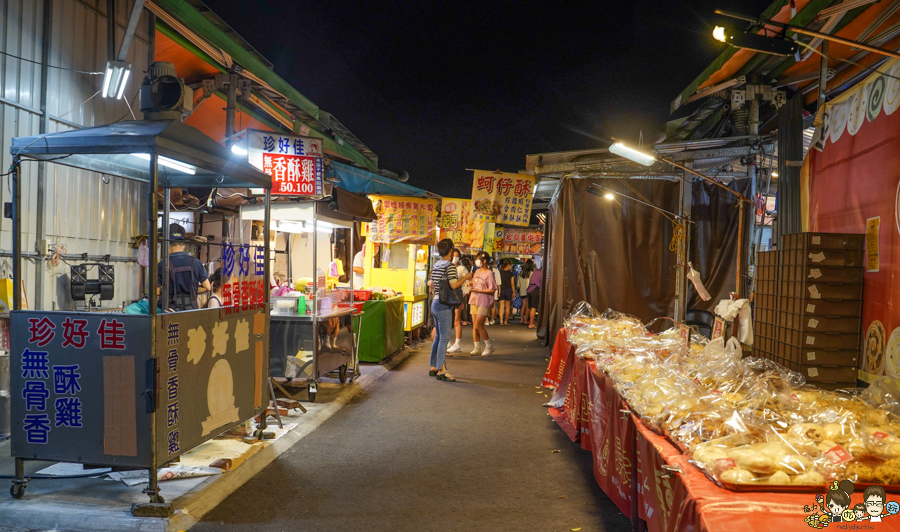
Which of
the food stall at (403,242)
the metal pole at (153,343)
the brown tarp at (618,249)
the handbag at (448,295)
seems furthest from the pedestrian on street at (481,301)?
the metal pole at (153,343)

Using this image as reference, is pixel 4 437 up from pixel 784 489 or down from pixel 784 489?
down

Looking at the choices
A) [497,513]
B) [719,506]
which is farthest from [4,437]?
[719,506]

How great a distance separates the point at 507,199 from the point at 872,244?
8733mm

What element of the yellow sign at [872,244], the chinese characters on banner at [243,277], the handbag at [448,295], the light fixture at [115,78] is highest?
the light fixture at [115,78]

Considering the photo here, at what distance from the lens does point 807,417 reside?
11.7 feet

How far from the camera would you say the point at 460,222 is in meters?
17.5

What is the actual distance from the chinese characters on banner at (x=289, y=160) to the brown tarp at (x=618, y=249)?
6.46 metres

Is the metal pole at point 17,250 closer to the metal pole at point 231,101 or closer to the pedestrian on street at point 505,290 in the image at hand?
the metal pole at point 231,101

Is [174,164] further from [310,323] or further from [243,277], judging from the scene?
[310,323]

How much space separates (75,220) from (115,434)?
3.81 m

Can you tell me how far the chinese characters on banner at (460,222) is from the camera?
1727 centimetres

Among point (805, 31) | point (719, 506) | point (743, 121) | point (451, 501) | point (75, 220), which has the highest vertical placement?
point (743, 121)

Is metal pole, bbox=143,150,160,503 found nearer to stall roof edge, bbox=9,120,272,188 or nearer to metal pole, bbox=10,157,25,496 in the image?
stall roof edge, bbox=9,120,272,188

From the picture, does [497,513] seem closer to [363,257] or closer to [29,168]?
[29,168]
